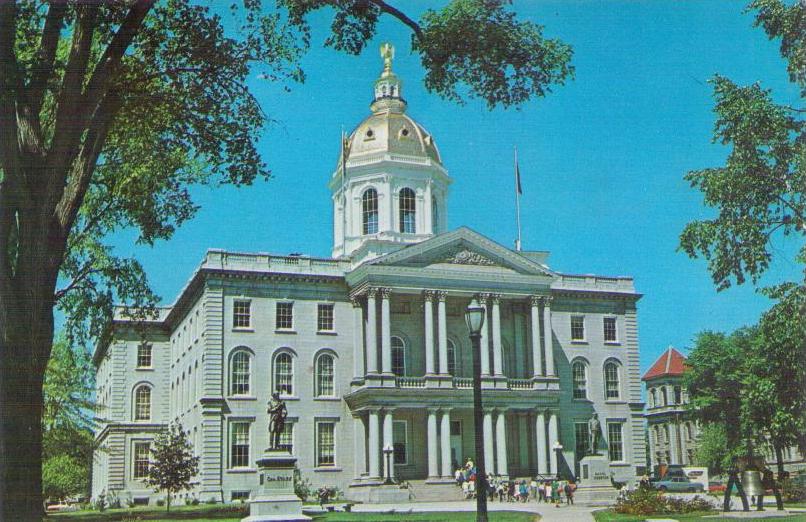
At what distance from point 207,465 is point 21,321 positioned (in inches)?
1490

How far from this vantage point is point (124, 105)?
18.9 metres

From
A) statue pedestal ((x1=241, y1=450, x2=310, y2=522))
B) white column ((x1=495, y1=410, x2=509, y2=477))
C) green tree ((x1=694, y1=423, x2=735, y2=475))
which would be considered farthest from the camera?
green tree ((x1=694, y1=423, x2=735, y2=475))

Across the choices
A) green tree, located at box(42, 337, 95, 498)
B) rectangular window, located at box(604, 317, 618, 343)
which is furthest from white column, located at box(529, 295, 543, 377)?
green tree, located at box(42, 337, 95, 498)

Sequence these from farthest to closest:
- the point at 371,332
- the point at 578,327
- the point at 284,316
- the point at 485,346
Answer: the point at 578,327 → the point at 485,346 → the point at 284,316 → the point at 371,332

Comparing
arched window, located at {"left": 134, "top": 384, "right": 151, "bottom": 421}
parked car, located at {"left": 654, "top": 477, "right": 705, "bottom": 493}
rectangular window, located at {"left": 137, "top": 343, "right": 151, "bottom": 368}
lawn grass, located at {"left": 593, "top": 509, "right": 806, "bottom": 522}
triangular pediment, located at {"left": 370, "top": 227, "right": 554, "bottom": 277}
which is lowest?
parked car, located at {"left": 654, "top": 477, "right": 705, "bottom": 493}

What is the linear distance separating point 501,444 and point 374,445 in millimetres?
7651

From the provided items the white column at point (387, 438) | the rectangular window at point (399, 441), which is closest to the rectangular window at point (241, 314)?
the white column at point (387, 438)

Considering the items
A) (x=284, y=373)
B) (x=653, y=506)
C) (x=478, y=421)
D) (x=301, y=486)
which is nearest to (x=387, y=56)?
(x=284, y=373)

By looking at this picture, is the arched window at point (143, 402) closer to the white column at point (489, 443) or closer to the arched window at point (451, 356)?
the arched window at point (451, 356)

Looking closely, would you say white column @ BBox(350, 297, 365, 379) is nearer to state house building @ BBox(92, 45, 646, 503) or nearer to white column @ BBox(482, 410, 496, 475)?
state house building @ BBox(92, 45, 646, 503)

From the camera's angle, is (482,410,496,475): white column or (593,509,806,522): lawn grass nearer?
(593,509,806,522): lawn grass

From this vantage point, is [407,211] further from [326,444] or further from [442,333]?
[326,444]

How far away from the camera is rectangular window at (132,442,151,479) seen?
62719 mm

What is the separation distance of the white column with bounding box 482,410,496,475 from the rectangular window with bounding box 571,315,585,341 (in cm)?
1048
